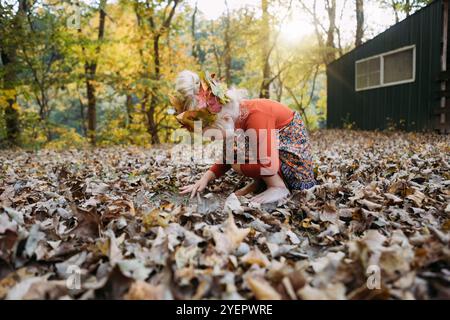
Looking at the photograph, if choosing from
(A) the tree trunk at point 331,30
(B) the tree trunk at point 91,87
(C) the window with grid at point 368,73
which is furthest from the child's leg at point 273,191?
(A) the tree trunk at point 331,30

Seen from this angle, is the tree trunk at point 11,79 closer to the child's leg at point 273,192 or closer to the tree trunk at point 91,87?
the tree trunk at point 91,87

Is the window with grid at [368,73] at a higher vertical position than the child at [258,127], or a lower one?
higher

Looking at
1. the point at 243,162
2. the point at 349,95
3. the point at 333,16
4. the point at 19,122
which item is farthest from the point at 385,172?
the point at 333,16

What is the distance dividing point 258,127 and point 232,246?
115 centimetres

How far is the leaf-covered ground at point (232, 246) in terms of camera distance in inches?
45.0

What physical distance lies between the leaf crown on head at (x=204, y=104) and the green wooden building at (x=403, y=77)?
8.26 metres

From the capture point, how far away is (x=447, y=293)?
110cm

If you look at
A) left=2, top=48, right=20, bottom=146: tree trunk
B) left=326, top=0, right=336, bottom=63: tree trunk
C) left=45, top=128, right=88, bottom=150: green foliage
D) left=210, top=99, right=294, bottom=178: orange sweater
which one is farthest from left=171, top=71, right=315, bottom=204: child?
left=326, top=0, right=336, bottom=63: tree trunk

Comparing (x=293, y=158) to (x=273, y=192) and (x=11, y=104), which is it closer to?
(x=273, y=192)

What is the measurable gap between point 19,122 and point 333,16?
15926 mm

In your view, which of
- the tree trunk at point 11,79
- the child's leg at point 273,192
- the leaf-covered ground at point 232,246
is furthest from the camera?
the tree trunk at point 11,79

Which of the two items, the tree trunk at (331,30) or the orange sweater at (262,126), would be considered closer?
the orange sweater at (262,126)

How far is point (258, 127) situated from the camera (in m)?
2.46
